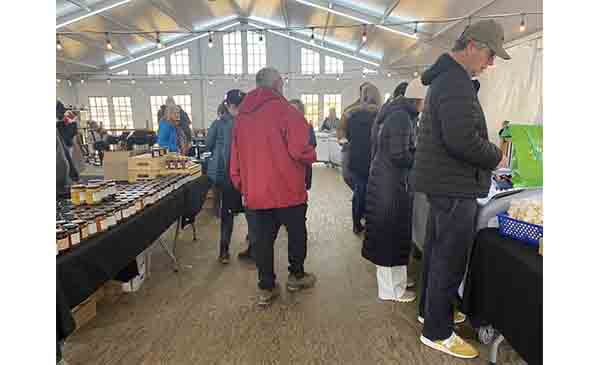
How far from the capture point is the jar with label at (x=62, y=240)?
1.47 m

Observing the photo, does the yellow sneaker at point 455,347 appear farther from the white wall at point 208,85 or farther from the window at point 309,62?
the window at point 309,62

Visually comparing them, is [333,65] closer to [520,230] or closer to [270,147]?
[270,147]

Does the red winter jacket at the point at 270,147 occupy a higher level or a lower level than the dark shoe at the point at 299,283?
higher

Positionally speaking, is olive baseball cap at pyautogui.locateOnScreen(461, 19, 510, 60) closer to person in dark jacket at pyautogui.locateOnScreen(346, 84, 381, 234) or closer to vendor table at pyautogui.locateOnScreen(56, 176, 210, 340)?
person in dark jacket at pyautogui.locateOnScreen(346, 84, 381, 234)

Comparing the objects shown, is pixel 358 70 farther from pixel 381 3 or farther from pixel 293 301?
pixel 293 301

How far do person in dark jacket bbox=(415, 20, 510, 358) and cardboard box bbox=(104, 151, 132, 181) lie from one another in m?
2.22

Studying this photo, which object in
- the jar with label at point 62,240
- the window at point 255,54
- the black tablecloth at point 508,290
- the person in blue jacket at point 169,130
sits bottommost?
the black tablecloth at point 508,290

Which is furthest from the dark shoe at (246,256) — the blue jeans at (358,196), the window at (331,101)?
the window at (331,101)

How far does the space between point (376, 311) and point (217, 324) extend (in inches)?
35.6

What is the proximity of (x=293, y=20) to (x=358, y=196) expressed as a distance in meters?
9.83

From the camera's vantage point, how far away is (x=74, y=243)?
157 centimetres

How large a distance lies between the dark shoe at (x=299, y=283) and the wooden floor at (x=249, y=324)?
0.06 metres

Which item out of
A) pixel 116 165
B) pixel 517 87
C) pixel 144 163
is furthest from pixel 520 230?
pixel 517 87
